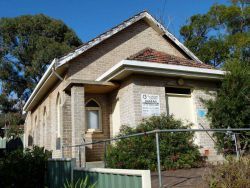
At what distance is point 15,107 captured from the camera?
4400cm

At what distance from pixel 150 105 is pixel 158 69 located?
50.4 inches

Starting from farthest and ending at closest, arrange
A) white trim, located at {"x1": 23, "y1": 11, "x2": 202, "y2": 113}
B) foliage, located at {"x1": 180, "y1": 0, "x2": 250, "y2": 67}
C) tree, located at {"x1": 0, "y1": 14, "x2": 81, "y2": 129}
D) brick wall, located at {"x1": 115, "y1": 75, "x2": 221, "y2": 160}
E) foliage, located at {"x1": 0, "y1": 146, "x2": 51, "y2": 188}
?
1. tree, located at {"x1": 0, "y1": 14, "x2": 81, "y2": 129}
2. foliage, located at {"x1": 180, "y1": 0, "x2": 250, "y2": 67}
3. white trim, located at {"x1": 23, "y1": 11, "x2": 202, "y2": 113}
4. brick wall, located at {"x1": 115, "y1": 75, "x2": 221, "y2": 160}
5. foliage, located at {"x1": 0, "y1": 146, "x2": 51, "y2": 188}

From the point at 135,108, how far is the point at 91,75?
348 cm

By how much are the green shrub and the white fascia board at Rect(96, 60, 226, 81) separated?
192cm

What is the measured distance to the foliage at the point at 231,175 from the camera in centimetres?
571

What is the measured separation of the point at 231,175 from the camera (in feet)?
19.3

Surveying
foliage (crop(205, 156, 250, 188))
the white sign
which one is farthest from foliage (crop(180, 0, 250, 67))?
foliage (crop(205, 156, 250, 188))

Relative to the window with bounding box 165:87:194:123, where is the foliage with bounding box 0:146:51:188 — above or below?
below

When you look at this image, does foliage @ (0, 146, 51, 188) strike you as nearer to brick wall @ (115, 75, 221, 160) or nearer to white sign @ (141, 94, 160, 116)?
brick wall @ (115, 75, 221, 160)

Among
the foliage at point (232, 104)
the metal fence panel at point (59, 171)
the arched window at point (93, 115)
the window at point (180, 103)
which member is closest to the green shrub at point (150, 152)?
the metal fence panel at point (59, 171)

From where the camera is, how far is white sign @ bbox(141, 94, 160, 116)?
11.9m

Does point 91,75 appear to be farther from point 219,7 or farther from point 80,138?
point 219,7

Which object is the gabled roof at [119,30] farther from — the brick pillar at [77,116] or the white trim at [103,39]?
the brick pillar at [77,116]

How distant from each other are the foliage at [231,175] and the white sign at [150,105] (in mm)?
5788
